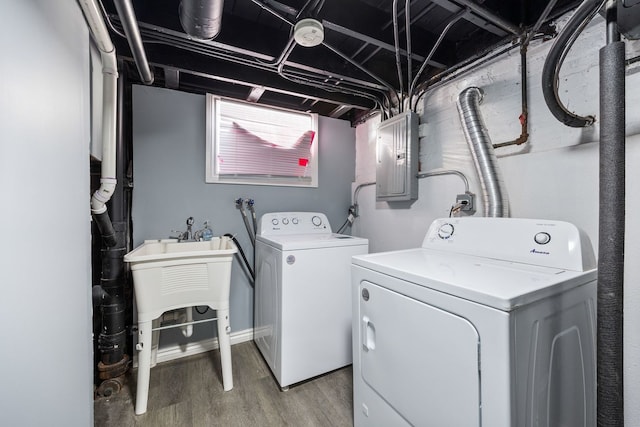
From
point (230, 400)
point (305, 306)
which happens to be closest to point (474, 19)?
point (305, 306)

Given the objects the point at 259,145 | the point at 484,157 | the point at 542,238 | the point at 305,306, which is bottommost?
the point at 305,306

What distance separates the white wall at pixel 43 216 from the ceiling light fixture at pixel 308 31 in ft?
2.77

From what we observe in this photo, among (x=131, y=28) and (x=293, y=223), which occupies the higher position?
(x=131, y=28)

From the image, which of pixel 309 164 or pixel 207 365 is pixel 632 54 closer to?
pixel 309 164

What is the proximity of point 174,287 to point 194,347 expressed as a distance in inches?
32.9

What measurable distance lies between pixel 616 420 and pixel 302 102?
259 centimetres

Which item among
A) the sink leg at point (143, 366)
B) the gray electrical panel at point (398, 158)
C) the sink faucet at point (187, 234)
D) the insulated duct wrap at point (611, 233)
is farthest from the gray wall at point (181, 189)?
the insulated duct wrap at point (611, 233)

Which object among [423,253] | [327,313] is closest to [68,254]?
[327,313]

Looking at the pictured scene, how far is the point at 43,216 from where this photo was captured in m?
0.69

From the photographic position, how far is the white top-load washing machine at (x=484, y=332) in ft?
2.30

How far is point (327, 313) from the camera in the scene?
174 cm

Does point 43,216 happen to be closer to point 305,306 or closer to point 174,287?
point 174,287

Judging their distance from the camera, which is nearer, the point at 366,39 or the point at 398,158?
the point at 366,39

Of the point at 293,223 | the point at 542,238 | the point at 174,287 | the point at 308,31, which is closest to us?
the point at 542,238
